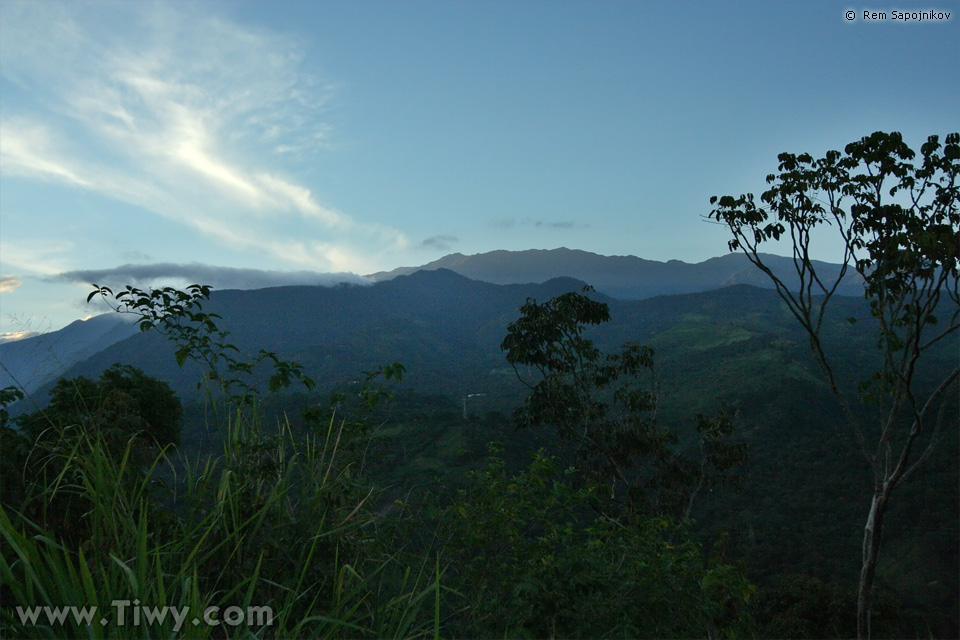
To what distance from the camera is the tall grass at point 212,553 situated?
1.46 m

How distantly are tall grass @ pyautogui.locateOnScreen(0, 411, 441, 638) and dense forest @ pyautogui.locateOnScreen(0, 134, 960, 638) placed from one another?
13 millimetres

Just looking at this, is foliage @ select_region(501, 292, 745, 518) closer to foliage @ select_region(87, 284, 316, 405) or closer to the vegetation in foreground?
the vegetation in foreground

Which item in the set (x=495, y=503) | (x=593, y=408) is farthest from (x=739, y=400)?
(x=495, y=503)

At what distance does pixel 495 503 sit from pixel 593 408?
304 inches

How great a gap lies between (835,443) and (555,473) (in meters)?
50.6

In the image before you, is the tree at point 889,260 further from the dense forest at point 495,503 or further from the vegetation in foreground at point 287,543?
the vegetation in foreground at point 287,543

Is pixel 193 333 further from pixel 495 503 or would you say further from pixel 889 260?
pixel 889 260

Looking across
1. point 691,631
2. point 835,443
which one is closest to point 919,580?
point 835,443

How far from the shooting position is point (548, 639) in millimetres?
2672

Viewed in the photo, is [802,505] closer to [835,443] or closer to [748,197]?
[835,443]

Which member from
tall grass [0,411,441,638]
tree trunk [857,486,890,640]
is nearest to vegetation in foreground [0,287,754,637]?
tall grass [0,411,441,638]

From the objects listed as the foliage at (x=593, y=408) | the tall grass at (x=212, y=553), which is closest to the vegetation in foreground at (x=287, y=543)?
the tall grass at (x=212, y=553)

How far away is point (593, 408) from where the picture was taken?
11.1m

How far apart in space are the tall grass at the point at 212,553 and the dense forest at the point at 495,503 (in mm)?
A: 13
